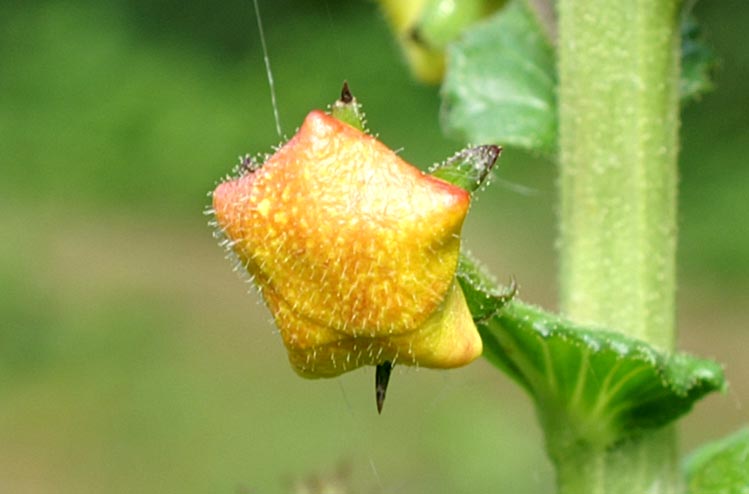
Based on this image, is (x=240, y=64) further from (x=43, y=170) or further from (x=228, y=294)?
(x=228, y=294)

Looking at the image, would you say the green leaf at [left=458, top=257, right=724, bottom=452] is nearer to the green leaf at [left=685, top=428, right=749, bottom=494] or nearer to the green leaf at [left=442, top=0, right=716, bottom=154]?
the green leaf at [left=685, top=428, right=749, bottom=494]

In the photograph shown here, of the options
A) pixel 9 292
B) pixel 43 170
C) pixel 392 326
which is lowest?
pixel 392 326

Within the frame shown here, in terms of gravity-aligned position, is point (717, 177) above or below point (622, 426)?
above

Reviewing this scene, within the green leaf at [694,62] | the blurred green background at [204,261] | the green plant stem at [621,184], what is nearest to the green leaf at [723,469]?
the green plant stem at [621,184]

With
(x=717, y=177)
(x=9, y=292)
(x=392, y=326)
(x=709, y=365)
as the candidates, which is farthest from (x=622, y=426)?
(x=717, y=177)

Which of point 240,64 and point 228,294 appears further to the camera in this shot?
point 240,64

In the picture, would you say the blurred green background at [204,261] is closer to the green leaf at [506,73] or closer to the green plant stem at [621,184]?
the green leaf at [506,73]

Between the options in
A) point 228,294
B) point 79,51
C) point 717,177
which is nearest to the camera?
point 228,294
